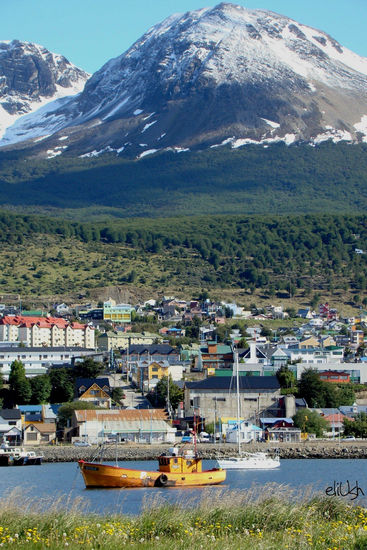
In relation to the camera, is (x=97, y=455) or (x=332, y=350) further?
(x=332, y=350)

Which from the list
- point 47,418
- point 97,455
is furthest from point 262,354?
point 97,455

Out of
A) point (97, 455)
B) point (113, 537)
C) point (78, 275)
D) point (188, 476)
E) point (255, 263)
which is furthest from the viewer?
point (255, 263)

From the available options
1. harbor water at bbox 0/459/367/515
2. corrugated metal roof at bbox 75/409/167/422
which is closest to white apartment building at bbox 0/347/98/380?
corrugated metal roof at bbox 75/409/167/422

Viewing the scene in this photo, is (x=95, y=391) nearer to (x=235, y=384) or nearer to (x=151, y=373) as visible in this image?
(x=235, y=384)

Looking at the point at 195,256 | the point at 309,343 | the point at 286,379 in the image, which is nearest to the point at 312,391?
the point at 286,379

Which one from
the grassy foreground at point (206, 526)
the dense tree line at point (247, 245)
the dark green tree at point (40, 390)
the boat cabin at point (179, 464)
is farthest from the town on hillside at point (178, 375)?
the grassy foreground at point (206, 526)

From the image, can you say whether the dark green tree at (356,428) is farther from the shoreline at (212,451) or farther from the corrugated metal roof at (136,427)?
the corrugated metal roof at (136,427)

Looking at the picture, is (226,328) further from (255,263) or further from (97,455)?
(97,455)
